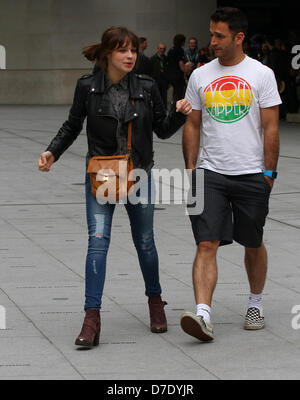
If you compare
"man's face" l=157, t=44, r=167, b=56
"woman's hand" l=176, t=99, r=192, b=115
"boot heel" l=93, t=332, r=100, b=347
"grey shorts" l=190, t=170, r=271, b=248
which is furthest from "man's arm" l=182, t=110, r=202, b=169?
"man's face" l=157, t=44, r=167, b=56

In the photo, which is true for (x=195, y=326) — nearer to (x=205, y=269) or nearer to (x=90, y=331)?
(x=205, y=269)

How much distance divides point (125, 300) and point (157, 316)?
82 centimetres

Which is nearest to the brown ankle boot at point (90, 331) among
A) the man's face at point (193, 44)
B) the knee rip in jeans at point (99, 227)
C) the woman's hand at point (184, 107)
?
the knee rip in jeans at point (99, 227)

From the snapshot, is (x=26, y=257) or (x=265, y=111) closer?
(x=265, y=111)

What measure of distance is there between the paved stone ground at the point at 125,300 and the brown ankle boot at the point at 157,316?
2.7 inches

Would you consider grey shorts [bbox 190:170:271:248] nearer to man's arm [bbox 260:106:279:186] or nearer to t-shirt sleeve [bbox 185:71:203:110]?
man's arm [bbox 260:106:279:186]

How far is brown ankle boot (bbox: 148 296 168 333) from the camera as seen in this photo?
5914mm

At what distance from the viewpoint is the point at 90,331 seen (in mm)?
5562

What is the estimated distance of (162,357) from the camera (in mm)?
5352

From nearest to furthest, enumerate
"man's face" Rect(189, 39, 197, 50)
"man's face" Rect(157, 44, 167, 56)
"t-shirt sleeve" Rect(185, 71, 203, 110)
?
"t-shirt sleeve" Rect(185, 71, 203, 110)
"man's face" Rect(157, 44, 167, 56)
"man's face" Rect(189, 39, 197, 50)
